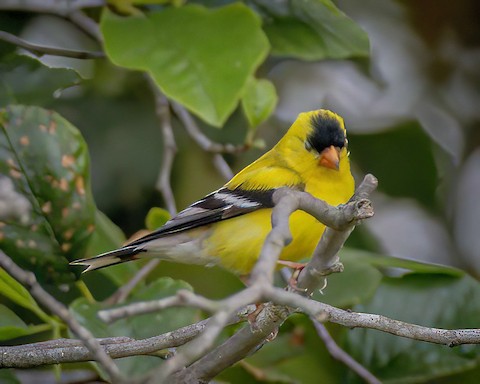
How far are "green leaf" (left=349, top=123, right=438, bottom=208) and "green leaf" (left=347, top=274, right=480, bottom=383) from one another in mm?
832

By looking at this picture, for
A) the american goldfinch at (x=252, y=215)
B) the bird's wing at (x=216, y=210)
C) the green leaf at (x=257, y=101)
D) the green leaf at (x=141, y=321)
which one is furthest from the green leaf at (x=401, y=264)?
the green leaf at (x=141, y=321)

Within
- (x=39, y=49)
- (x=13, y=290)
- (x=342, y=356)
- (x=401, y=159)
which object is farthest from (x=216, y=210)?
(x=401, y=159)

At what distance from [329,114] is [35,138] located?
96 cm

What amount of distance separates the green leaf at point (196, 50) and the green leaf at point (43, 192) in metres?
→ 0.29

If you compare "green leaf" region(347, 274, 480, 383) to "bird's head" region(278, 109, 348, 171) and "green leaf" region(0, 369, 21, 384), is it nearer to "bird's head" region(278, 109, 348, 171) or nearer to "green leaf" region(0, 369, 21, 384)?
"bird's head" region(278, 109, 348, 171)

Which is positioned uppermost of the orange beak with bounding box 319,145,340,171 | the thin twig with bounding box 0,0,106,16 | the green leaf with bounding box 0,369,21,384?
the thin twig with bounding box 0,0,106,16

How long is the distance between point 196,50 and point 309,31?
65 centimetres

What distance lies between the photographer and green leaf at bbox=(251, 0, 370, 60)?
2.96 metres

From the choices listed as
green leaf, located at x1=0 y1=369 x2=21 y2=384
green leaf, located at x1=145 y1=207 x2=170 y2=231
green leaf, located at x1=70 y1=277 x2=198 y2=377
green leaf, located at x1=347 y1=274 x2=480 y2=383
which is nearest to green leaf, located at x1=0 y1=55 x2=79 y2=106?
green leaf, located at x1=145 y1=207 x2=170 y2=231

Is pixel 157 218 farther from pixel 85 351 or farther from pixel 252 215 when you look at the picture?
pixel 85 351

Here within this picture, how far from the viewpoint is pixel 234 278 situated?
3217mm

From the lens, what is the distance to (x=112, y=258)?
8.55 ft

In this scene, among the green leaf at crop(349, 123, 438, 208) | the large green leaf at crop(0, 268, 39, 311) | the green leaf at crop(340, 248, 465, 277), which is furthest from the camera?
the green leaf at crop(349, 123, 438, 208)

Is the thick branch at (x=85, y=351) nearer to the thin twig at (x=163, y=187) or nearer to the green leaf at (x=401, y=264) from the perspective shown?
the thin twig at (x=163, y=187)
